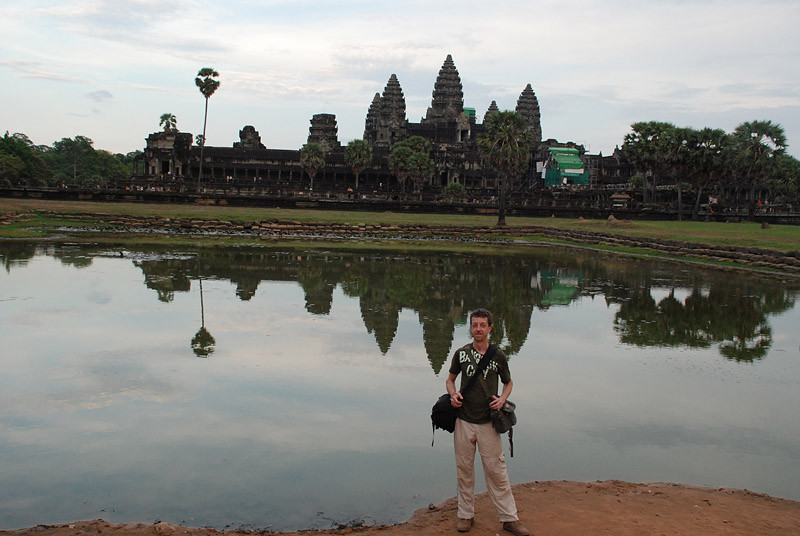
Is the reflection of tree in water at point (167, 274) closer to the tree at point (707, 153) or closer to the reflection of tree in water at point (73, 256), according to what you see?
the reflection of tree in water at point (73, 256)

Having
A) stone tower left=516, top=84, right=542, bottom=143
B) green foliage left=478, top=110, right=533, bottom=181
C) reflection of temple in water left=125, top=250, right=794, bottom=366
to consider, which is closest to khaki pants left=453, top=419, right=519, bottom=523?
reflection of temple in water left=125, top=250, right=794, bottom=366

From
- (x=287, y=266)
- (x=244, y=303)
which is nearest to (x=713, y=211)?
(x=287, y=266)

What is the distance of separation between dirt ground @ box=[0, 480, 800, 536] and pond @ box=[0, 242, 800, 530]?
24cm

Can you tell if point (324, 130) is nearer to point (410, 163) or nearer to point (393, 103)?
point (393, 103)

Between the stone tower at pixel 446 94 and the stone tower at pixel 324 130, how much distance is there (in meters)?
18.0

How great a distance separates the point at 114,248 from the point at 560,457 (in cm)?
2431

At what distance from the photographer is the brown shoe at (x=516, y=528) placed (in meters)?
5.56

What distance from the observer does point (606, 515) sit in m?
5.90

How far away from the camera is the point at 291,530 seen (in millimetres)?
5676

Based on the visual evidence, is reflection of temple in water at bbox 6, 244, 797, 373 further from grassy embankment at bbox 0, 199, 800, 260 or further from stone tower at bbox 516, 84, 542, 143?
stone tower at bbox 516, 84, 542, 143

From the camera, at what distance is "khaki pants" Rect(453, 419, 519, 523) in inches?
227

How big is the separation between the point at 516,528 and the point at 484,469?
52 centimetres

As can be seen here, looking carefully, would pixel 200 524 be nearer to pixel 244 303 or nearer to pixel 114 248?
pixel 244 303

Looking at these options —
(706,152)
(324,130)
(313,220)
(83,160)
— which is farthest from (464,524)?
(83,160)
